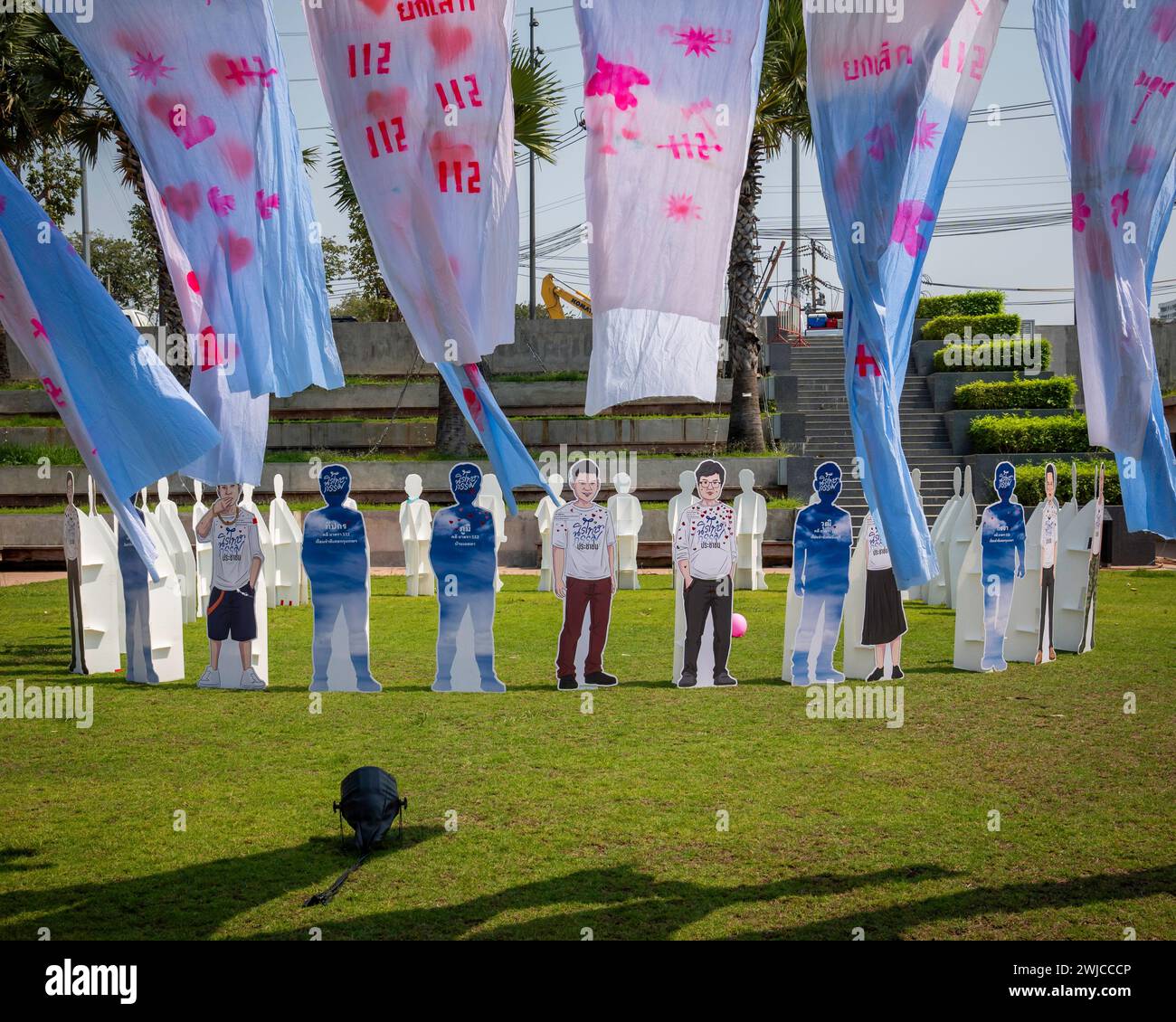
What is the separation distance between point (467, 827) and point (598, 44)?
4.42 metres

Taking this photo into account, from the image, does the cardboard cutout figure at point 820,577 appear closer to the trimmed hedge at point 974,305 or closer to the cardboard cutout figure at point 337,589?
the cardboard cutout figure at point 337,589

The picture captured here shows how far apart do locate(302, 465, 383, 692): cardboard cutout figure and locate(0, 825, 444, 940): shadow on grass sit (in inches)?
127

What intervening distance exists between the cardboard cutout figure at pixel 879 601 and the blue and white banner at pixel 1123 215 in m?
3.26

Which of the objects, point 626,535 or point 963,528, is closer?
point 963,528

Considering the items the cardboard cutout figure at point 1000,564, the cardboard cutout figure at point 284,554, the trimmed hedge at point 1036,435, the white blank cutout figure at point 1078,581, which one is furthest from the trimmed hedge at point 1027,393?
the cardboard cutout figure at point 284,554

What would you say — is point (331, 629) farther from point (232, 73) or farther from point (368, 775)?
point (232, 73)

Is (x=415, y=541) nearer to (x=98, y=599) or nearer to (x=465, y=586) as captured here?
(x=98, y=599)

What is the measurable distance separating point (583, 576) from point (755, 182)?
13140 mm

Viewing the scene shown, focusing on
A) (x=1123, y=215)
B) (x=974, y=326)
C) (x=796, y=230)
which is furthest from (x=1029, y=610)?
(x=796, y=230)

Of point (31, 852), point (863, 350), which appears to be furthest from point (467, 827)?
point (863, 350)

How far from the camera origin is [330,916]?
5273 mm

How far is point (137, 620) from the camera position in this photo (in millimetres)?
10375

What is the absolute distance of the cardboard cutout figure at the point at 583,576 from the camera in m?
9.46

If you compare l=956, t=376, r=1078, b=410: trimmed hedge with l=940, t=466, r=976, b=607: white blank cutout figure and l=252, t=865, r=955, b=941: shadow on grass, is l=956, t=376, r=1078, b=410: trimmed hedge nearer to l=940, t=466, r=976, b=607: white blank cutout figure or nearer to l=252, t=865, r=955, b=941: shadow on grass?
l=940, t=466, r=976, b=607: white blank cutout figure
